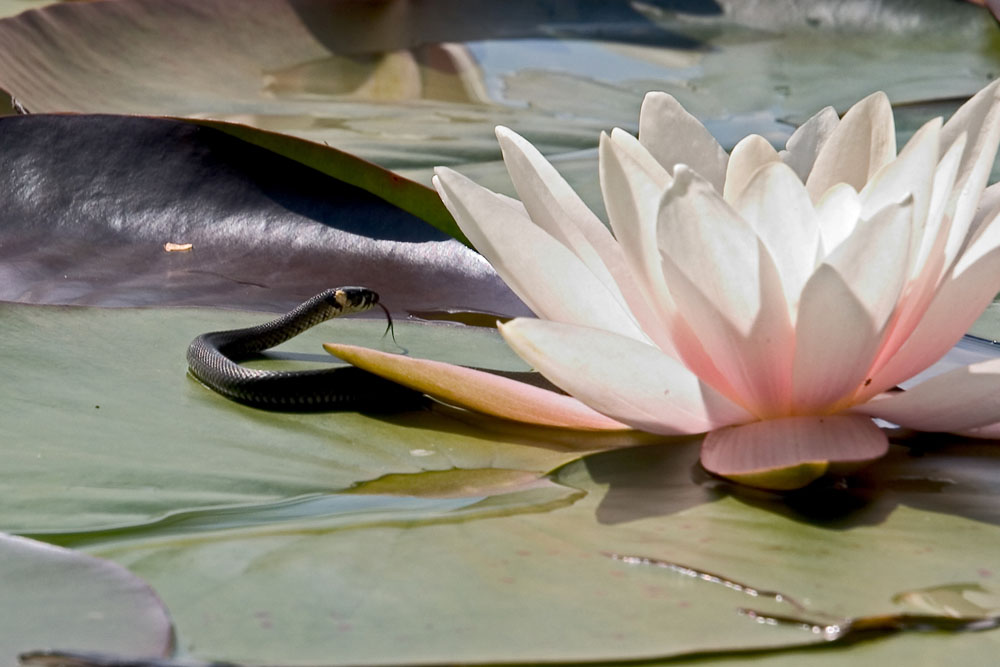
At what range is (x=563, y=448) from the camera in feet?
3.63

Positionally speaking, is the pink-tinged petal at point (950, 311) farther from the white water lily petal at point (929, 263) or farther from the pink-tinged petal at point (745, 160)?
the pink-tinged petal at point (745, 160)

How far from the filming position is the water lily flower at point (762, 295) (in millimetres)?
922

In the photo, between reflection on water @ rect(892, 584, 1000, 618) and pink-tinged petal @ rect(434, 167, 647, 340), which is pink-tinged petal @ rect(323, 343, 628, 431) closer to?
pink-tinged petal @ rect(434, 167, 647, 340)

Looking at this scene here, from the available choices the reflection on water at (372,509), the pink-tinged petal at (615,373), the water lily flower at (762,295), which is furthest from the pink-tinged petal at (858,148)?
the reflection on water at (372,509)

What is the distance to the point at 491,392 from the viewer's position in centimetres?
113

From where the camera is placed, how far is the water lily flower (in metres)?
0.92

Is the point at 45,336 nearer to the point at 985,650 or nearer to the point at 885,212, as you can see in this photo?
the point at 885,212

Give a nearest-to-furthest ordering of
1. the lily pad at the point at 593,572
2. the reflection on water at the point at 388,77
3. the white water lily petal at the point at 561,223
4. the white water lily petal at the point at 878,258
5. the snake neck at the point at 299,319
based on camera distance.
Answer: the lily pad at the point at 593,572, the white water lily petal at the point at 878,258, the white water lily petal at the point at 561,223, the snake neck at the point at 299,319, the reflection on water at the point at 388,77

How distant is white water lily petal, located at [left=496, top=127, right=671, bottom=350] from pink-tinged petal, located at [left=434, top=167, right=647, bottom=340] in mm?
20

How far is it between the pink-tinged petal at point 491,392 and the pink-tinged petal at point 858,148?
355mm

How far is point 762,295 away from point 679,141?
303 mm

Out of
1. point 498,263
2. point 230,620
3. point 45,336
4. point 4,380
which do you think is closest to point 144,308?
point 45,336

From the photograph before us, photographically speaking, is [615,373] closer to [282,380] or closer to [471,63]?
[282,380]

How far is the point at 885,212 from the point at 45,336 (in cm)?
107
